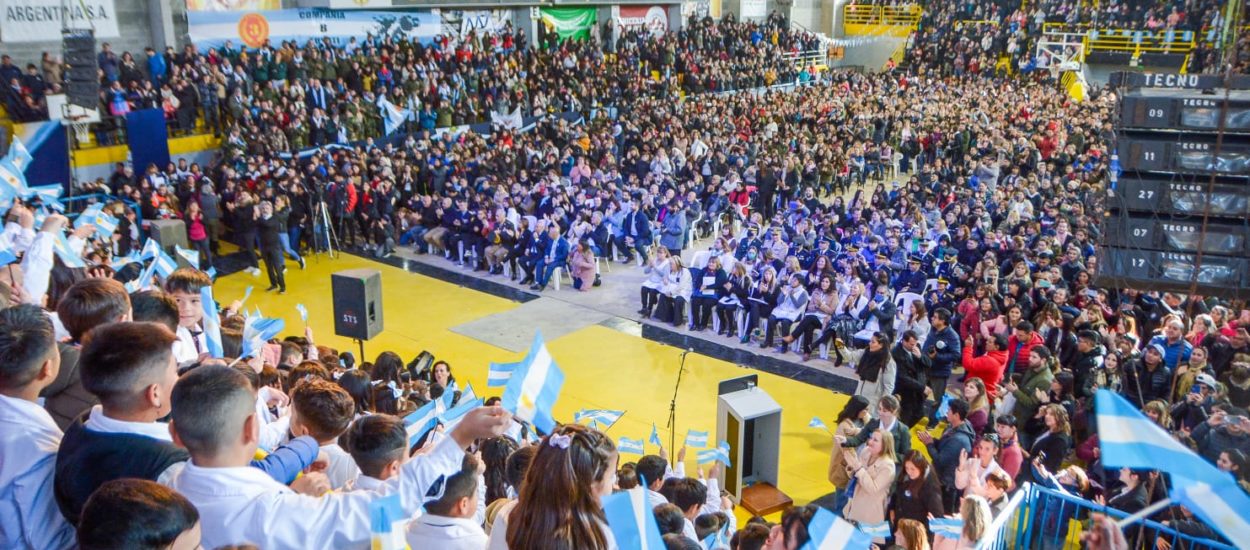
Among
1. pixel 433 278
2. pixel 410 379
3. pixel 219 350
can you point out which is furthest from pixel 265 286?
pixel 219 350

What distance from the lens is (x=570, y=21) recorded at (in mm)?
31484

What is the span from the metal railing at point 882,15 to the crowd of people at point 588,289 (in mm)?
11502

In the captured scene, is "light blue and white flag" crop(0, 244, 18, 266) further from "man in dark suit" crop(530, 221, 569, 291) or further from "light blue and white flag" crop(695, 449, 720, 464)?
"man in dark suit" crop(530, 221, 569, 291)

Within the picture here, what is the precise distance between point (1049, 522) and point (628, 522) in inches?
174

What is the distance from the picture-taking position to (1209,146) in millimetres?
8680

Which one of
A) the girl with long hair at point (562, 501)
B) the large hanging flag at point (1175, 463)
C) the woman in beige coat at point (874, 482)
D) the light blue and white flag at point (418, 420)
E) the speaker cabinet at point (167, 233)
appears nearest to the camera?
the large hanging flag at point (1175, 463)

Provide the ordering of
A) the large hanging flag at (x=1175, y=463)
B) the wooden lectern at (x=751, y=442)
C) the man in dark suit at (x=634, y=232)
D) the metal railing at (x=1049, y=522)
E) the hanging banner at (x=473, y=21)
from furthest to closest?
the hanging banner at (x=473, y=21), the man in dark suit at (x=634, y=232), the wooden lectern at (x=751, y=442), the metal railing at (x=1049, y=522), the large hanging flag at (x=1175, y=463)

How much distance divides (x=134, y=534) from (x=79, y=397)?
5.50ft

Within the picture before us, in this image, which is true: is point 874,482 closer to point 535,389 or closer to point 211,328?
point 535,389

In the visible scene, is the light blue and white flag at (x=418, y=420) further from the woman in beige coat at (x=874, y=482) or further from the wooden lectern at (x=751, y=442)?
the wooden lectern at (x=751, y=442)

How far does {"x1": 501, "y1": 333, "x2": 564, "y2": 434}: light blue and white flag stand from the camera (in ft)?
11.1

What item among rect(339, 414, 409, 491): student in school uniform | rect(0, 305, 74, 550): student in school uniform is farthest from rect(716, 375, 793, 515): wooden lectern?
rect(0, 305, 74, 550): student in school uniform

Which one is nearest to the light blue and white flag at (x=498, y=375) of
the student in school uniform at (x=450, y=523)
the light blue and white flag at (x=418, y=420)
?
the light blue and white flag at (x=418, y=420)

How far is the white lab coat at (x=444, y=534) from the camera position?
3.36 m
